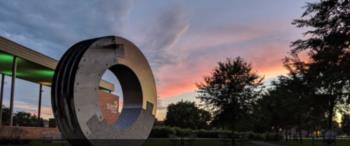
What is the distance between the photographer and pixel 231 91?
38.4m

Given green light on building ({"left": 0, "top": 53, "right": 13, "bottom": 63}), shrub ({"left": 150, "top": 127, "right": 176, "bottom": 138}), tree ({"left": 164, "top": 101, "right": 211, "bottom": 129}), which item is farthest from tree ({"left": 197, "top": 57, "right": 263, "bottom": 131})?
tree ({"left": 164, "top": 101, "right": 211, "bottom": 129})

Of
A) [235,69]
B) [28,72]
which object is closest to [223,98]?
[235,69]

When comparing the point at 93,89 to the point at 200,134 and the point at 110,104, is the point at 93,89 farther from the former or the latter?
the point at 200,134

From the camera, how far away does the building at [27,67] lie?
32653 millimetres

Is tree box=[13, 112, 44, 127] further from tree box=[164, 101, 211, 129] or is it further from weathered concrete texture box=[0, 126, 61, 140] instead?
tree box=[164, 101, 211, 129]

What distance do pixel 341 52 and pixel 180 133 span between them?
25123 millimetres

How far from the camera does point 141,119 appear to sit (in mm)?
14523

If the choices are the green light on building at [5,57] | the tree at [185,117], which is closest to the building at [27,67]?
the green light on building at [5,57]

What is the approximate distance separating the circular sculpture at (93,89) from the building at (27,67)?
10.6 metres

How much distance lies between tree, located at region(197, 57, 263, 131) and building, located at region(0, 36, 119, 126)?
8.81 m

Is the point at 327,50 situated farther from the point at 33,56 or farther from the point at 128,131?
the point at 33,56

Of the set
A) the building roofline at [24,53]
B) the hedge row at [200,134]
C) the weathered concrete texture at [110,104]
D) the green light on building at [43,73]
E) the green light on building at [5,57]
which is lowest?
the hedge row at [200,134]

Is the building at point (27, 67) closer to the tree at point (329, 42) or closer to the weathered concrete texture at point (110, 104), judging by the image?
the weathered concrete texture at point (110, 104)

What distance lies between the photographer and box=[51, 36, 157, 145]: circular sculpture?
12.0 metres
